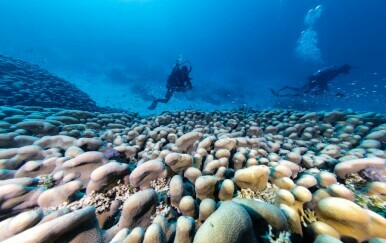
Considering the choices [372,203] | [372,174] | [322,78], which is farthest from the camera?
[322,78]

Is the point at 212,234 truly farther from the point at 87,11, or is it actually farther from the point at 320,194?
the point at 87,11

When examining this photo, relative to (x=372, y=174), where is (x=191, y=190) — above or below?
below

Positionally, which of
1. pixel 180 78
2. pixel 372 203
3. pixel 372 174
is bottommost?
pixel 372 203

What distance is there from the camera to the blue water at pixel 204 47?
35.6m

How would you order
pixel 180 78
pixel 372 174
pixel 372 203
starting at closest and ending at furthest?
pixel 372 203, pixel 372 174, pixel 180 78

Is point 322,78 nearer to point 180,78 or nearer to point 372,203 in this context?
point 180,78

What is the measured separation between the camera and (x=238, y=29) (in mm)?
101562

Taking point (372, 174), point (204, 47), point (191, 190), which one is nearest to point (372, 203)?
point (372, 174)

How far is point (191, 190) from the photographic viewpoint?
7.64 ft

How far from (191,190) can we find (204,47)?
387 feet

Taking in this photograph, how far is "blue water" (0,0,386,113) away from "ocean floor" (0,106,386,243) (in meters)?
23.2

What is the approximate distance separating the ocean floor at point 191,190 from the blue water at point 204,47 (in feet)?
76.1

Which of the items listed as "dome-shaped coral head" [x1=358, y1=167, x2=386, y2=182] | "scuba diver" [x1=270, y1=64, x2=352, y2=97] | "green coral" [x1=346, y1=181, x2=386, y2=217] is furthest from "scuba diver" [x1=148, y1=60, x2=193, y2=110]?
"green coral" [x1=346, y1=181, x2=386, y2=217]

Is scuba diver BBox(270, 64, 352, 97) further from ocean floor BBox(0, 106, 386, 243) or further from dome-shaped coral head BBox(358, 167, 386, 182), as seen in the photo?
dome-shaped coral head BBox(358, 167, 386, 182)
